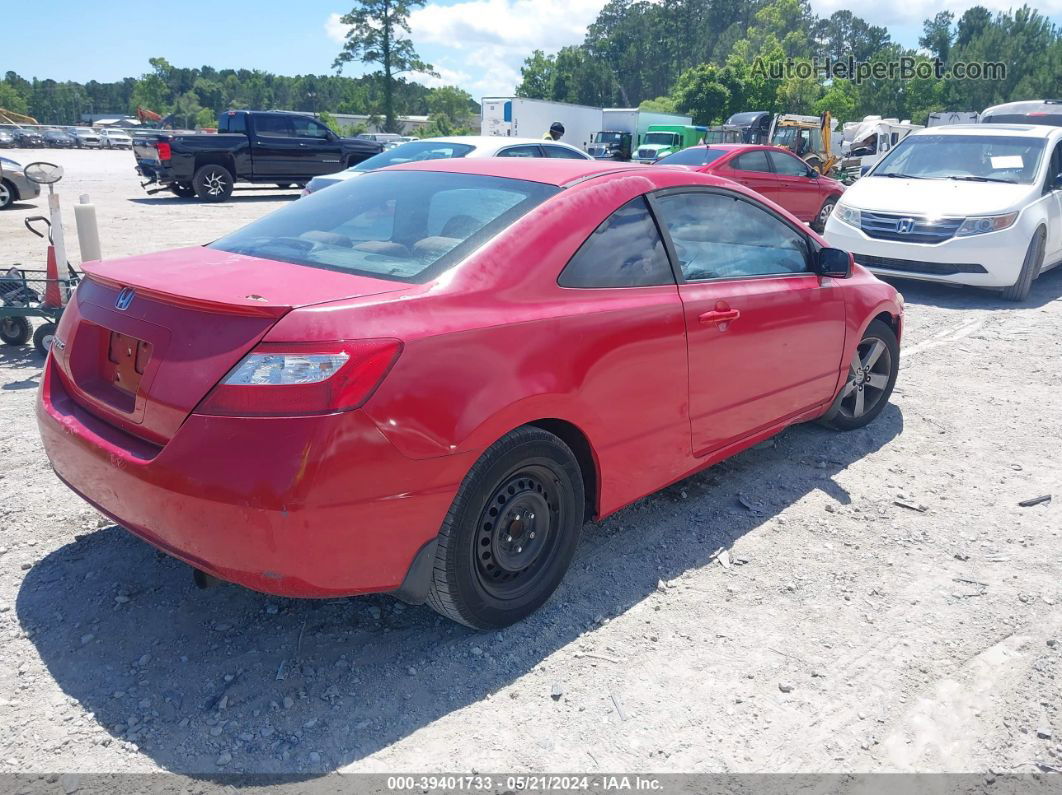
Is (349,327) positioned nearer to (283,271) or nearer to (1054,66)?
(283,271)

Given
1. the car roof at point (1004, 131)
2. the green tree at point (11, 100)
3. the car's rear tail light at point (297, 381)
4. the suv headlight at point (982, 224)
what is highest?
the green tree at point (11, 100)

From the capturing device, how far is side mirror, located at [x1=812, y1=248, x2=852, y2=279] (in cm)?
445

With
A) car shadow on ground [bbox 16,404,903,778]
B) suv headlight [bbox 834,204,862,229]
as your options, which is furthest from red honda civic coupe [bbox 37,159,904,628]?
suv headlight [bbox 834,204,862,229]

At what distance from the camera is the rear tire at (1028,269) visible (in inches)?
367

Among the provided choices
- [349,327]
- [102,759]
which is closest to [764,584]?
[349,327]

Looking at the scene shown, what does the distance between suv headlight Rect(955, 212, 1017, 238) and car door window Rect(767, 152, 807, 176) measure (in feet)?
18.8

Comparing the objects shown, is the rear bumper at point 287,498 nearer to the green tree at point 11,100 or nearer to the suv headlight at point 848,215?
the suv headlight at point 848,215

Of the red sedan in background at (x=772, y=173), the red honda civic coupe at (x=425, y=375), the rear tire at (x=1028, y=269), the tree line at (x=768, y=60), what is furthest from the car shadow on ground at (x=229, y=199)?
the tree line at (x=768, y=60)

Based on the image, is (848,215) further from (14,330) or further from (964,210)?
(14,330)

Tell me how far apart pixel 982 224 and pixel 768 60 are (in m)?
66.8

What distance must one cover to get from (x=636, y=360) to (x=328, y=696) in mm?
1650

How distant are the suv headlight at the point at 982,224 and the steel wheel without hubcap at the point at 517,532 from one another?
307 inches

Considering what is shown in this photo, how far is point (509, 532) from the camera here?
9.87 ft

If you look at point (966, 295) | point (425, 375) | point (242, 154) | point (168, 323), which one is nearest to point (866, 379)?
point (425, 375)
